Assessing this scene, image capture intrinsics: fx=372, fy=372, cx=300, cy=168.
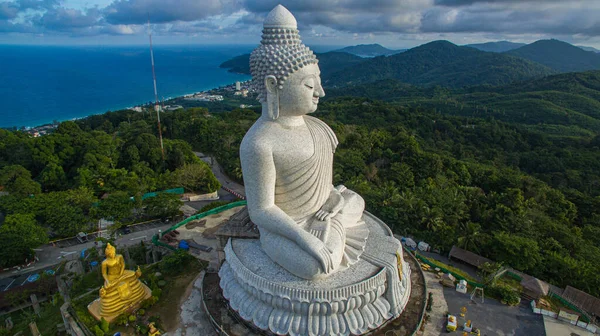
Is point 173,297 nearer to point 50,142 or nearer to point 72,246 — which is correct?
point 72,246

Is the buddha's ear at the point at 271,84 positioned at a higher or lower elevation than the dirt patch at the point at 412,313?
higher

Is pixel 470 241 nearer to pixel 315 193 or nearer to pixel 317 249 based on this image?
pixel 315 193

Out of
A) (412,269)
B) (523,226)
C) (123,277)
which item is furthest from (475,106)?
(123,277)

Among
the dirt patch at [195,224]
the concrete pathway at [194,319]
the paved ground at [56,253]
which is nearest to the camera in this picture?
the concrete pathway at [194,319]

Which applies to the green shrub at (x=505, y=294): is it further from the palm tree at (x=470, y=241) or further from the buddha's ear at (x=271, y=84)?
the buddha's ear at (x=271, y=84)

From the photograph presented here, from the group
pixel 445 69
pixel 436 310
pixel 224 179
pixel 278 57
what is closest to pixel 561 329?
pixel 436 310

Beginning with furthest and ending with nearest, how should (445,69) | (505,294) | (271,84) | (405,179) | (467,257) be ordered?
(445,69) → (405,179) → (467,257) → (505,294) → (271,84)

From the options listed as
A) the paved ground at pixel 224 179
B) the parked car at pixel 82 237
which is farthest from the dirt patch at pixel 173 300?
the paved ground at pixel 224 179
